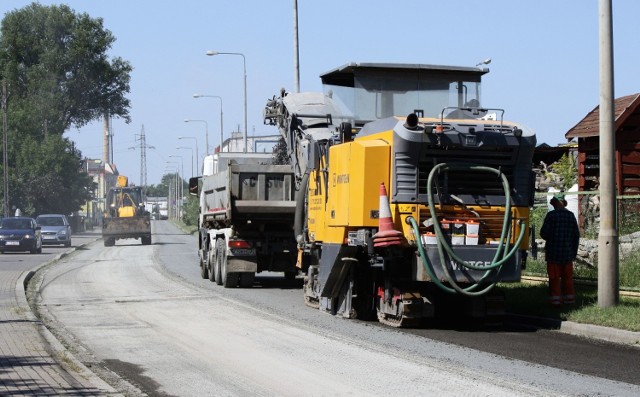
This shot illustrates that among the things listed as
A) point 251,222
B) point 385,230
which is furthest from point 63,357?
point 251,222

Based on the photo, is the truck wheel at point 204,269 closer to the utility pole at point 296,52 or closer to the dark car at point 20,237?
the utility pole at point 296,52

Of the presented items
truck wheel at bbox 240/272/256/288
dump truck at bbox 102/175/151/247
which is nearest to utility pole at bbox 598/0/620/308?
truck wheel at bbox 240/272/256/288

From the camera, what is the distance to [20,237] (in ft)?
152

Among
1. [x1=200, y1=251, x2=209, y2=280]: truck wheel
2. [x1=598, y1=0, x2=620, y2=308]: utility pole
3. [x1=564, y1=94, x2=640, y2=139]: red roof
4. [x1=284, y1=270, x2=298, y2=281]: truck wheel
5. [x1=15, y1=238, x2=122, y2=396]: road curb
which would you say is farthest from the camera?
[x1=564, y1=94, x2=640, y2=139]: red roof

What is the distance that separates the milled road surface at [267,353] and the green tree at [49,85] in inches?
2598

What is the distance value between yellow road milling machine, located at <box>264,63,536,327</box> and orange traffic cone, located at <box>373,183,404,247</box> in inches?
0.6

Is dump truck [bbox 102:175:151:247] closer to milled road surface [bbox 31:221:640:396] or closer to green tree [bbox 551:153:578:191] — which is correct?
green tree [bbox 551:153:578:191]

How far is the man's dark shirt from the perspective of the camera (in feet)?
58.2

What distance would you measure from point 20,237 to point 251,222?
24.3 metres

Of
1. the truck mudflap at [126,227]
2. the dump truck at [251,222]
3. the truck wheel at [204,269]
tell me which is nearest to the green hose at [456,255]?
the dump truck at [251,222]

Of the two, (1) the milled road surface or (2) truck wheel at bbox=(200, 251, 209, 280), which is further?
(2) truck wheel at bbox=(200, 251, 209, 280)

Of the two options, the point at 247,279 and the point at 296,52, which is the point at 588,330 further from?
the point at 296,52

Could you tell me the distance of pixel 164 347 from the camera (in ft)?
45.3

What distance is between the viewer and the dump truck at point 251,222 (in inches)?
931
